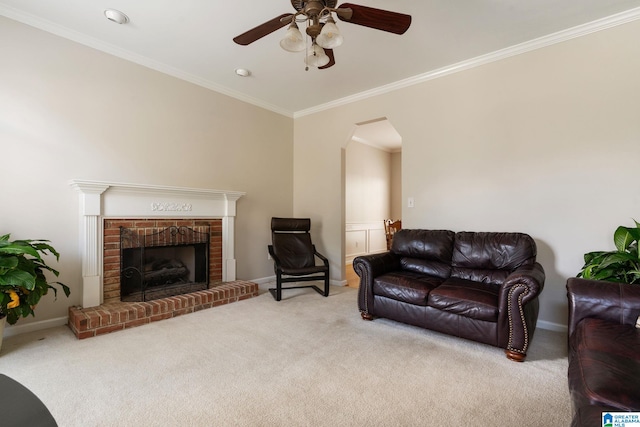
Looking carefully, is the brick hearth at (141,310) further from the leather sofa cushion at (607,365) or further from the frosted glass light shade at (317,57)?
the leather sofa cushion at (607,365)

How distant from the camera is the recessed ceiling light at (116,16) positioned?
2520 millimetres

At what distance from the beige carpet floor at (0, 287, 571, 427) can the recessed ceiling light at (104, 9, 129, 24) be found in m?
2.80

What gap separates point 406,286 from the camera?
8.87 feet

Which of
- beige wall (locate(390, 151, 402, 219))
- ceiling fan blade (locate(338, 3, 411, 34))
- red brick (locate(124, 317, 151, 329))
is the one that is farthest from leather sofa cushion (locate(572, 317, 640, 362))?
beige wall (locate(390, 151, 402, 219))

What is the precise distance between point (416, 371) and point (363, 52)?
302cm

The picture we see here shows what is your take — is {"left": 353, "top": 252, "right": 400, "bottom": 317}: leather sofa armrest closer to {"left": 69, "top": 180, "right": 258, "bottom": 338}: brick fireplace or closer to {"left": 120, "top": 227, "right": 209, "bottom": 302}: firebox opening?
{"left": 69, "top": 180, "right": 258, "bottom": 338}: brick fireplace

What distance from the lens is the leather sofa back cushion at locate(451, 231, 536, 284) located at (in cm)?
269

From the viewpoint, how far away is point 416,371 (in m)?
2.01

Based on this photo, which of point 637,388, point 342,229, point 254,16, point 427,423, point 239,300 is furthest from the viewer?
point 342,229

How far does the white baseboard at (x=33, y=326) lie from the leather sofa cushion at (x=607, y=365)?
387 centimetres

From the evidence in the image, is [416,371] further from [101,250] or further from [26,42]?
[26,42]

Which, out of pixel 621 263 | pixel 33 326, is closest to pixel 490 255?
pixel 621 263

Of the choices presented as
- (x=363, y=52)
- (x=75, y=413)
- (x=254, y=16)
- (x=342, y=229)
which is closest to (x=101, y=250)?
(x=75, y=413)

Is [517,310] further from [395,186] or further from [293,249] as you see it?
[395,186]
